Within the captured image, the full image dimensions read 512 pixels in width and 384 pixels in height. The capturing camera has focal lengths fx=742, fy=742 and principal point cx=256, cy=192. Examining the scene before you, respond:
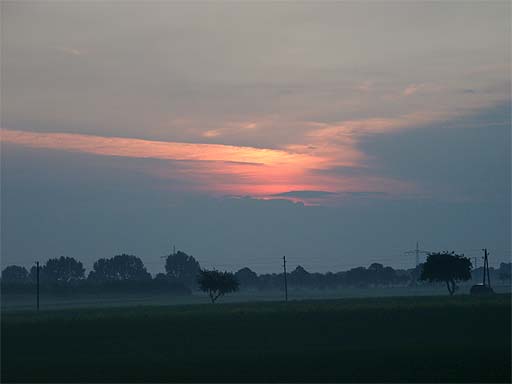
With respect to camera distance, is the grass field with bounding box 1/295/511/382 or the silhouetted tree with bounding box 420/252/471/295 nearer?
the grass field with bounding box 1/295/511/382

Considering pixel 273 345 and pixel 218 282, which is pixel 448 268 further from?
pixel 273 345

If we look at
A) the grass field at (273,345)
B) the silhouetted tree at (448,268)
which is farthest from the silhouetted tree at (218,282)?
the grass field at (273,345)

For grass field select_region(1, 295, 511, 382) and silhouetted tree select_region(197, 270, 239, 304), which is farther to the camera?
silhouetted tree select_region(197, 270, 239, 304)

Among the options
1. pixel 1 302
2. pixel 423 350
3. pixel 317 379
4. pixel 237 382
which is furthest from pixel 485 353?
pixel 1 302

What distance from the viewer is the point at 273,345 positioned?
45.5m

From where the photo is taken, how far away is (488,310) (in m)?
60.8

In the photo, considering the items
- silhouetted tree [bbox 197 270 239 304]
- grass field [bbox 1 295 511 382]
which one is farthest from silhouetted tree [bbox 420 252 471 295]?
grass field [bbox 1 295 511 382]

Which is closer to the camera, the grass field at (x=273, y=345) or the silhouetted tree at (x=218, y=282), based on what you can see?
the grass field at (x=273, y=345)

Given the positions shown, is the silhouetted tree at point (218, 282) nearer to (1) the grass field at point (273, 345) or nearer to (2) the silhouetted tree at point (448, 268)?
(2) the silhouetted tree at point (448, 268)

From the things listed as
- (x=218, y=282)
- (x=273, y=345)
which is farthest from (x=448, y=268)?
(x=273, y=345)

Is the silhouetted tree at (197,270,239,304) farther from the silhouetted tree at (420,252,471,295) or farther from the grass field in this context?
the grass field

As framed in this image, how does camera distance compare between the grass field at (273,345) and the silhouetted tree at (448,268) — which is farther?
the silhouetted tree at (448,268)

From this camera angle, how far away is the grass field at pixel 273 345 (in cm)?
3241

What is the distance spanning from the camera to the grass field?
106 ft
